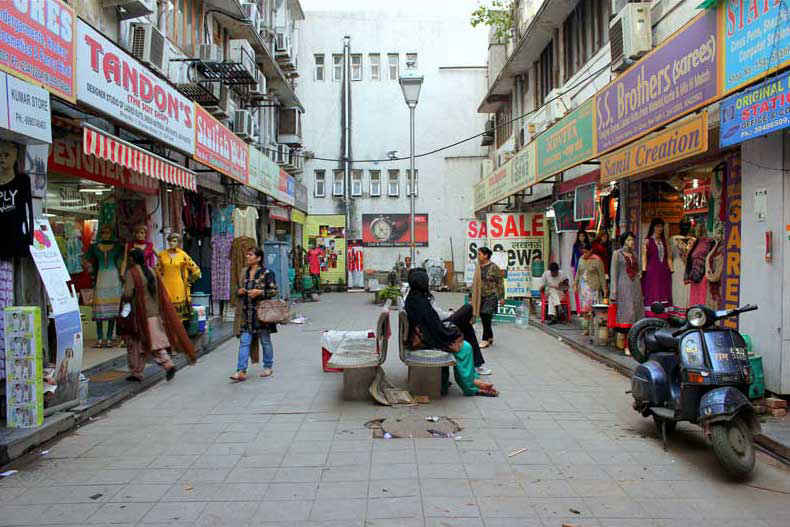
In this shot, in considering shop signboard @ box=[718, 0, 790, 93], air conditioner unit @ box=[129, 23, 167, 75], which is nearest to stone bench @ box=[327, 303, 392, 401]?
shop signboard @ box=[718, 0, 790, 93]

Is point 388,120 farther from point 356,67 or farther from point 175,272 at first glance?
point 175,272

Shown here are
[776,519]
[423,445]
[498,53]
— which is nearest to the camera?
[776,519]

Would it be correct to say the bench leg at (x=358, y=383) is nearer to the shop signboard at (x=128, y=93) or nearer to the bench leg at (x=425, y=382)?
the bench leg at (x=425, y=382)

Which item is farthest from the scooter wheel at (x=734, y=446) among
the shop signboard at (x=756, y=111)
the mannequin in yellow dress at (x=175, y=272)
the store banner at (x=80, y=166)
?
the mannequin in yellow dress at (x=175, y=272)

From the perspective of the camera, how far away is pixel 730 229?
24.8ft

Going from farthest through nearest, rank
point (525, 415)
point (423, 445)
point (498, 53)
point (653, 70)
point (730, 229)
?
point (498, 53)
point (653, 70)
point (730, 229)
point (525, 415)
point (423, 445)

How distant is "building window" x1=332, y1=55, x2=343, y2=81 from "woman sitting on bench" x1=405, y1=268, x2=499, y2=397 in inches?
1078

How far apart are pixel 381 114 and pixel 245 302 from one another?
2581cm

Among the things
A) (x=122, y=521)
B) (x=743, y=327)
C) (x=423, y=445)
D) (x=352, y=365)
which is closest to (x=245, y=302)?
(x=352, y=365)

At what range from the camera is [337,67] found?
33062 millimetres

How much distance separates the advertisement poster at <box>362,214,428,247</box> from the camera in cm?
3250

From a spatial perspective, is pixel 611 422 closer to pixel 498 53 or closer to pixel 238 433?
pixel 238 433

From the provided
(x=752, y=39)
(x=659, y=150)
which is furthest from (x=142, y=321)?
(x=752, y=39)

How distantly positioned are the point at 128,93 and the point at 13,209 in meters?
2.92
